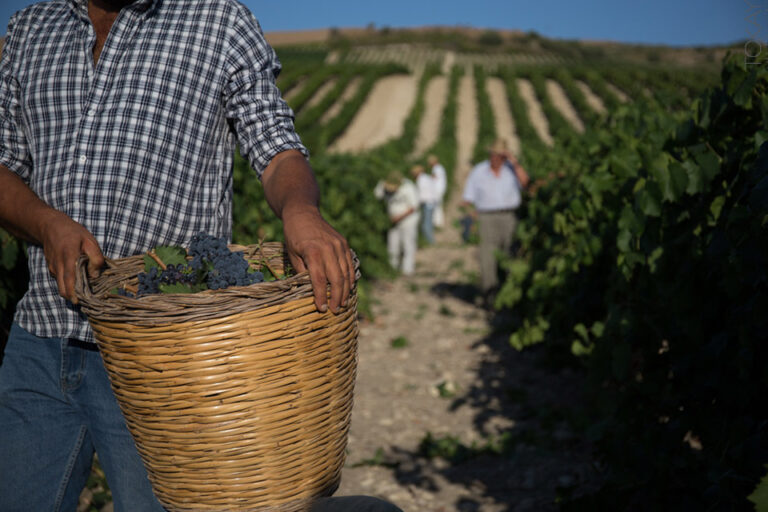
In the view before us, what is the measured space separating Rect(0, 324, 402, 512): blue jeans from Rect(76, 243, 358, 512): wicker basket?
24cm

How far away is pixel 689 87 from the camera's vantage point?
180ft

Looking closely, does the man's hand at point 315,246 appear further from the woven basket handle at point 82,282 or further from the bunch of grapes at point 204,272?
the woven basket handle at point 82,282

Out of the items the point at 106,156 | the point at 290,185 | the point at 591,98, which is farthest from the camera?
the point at 591,98

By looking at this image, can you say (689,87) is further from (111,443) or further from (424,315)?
(111,443)

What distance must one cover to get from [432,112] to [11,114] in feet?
173

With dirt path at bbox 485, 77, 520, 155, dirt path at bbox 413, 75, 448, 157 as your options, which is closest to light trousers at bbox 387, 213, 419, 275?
dirt path at bbox 413, 75, 448, 157

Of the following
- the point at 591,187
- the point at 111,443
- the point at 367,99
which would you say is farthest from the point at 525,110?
the point at 111,443

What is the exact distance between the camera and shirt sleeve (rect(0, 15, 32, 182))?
167 cm

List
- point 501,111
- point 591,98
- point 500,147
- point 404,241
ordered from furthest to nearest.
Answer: point 591,98 → point 501,111 → point 404,241 → point 500,147

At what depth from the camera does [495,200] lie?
8070mm

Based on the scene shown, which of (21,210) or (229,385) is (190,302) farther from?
(21,210)

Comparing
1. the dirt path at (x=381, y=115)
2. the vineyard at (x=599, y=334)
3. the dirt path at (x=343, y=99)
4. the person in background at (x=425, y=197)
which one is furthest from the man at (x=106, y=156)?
the dirt path at (x=343, y=99)

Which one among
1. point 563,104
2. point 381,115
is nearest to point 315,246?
point 381,115

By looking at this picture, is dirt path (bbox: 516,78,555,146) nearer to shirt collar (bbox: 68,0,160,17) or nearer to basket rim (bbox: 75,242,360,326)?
shirt collar (bbox: 68,0,160,17)
